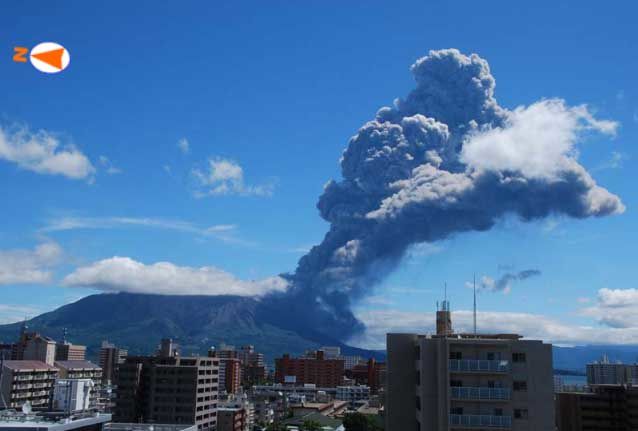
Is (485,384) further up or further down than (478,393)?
further up

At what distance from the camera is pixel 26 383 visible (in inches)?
3433

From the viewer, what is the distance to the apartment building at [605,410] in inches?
2869

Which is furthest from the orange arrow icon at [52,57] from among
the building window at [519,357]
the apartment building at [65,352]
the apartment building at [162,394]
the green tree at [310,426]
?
the apartment building at [65,352]

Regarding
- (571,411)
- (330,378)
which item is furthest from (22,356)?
(571,411)

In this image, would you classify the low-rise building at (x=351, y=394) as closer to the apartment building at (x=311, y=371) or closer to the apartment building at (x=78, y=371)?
the apartment building at (x=311, y=371)

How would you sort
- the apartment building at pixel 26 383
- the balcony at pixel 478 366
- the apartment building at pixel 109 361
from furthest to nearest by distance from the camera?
the apartment building at pixel 109 361 → the apartment building at pixel 26 383 → the balcony at pixel 478 366

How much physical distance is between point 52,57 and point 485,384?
2603 centimetres

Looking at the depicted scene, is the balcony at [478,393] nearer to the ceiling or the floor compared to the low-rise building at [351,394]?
nearer to the ceiling

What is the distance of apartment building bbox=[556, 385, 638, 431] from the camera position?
239 feet

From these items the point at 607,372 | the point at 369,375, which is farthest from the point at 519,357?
the point at 369,375

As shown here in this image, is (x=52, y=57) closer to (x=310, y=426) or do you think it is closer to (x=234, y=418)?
(x=310, y=426)

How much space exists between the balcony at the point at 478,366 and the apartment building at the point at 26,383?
66419mm

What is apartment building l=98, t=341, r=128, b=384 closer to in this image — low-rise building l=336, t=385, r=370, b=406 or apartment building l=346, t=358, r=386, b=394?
low-rise building l=336, t=385, r=370, b=406

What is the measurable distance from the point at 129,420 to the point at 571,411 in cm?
5262
